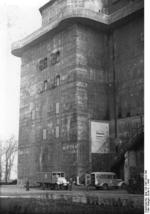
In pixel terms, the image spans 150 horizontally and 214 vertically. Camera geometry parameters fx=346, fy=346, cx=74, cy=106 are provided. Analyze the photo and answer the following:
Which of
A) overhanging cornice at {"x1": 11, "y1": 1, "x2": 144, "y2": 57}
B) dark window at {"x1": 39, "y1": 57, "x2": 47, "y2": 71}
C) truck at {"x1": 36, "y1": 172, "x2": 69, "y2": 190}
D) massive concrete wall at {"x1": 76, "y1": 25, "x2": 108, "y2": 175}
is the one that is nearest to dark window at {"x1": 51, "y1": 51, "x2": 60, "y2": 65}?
dark window at {"x1": 39, "y1": 57, "x2": 47, "y2": 71}

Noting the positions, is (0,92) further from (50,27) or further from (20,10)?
(50,27)

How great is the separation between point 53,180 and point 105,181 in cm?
276

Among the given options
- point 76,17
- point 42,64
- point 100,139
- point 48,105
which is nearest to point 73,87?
point 48,105

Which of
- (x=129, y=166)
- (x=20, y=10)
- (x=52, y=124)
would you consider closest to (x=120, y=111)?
(x=129, y=166)

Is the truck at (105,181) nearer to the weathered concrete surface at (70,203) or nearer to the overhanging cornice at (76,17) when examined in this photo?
the weathered concrete surface at (70,203)

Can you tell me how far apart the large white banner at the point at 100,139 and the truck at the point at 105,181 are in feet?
4.22

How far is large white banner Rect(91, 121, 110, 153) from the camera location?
51.2 feet

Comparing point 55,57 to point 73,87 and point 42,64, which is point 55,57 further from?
point 73,87

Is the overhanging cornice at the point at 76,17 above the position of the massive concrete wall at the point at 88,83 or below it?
above


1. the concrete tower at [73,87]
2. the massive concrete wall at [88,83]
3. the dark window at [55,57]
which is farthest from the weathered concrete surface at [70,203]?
the dark window at [55,57]

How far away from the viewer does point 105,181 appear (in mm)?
14477

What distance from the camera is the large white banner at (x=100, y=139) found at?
1560 cm

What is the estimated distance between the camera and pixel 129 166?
44.5 feet

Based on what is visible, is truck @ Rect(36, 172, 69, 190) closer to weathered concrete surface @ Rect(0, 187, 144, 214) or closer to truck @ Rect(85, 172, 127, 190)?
truck @ Rect(85, 172, 127, 190)
